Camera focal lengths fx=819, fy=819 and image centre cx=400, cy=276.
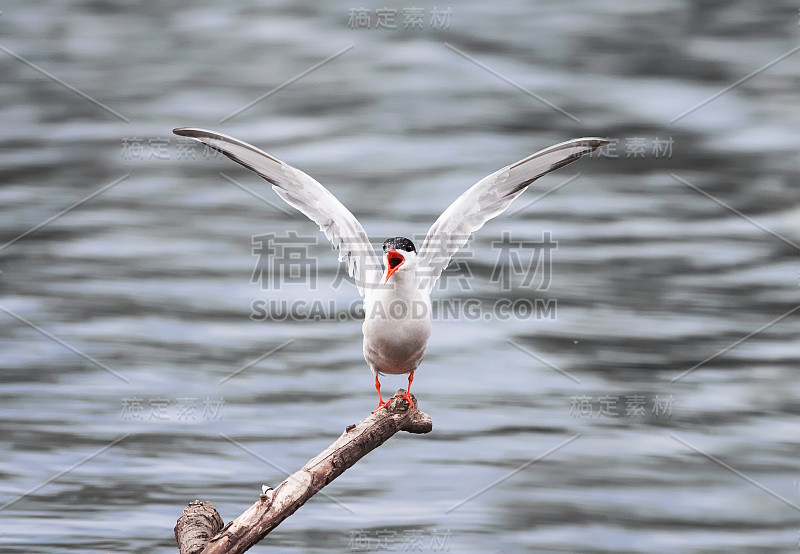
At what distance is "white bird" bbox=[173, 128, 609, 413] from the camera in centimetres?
386

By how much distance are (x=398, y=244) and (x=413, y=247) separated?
4.4 inches

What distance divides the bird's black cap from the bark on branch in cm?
72

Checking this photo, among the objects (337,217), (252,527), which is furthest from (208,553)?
(337,217)

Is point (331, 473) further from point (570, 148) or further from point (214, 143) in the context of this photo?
point (570, 148)

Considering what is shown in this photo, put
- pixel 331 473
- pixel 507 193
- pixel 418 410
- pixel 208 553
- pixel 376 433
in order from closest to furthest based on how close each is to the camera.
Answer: pixel 208 553
pixel 331 473
pixel 376 433
pixel 418 410
pixel 507 193

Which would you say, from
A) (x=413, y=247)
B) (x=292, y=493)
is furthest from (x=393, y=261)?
(x=292, y=493)

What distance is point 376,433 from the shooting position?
370 centimetres

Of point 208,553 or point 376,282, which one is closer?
point 208,553

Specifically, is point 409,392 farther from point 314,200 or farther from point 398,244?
point 314,200

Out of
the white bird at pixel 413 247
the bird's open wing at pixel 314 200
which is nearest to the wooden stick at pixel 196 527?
the white bird at pixel 413 247

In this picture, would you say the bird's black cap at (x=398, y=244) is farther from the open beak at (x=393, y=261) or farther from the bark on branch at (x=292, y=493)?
the bark on branch at (x=292, y=493)

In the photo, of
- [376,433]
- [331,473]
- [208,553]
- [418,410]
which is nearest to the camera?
[208,553]

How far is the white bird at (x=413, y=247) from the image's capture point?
3863 millimetres

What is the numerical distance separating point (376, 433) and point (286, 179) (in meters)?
1.39
